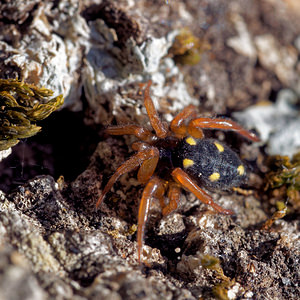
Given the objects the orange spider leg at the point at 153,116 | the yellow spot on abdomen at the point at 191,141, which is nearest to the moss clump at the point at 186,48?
the orange spider leg at the point at 153,116

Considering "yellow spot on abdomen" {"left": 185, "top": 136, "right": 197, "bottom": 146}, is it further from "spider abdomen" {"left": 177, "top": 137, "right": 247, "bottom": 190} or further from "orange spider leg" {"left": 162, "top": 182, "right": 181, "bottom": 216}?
"orange spider leg" {"left": 162, "top": 182, "right": 181, "bottom": 216}

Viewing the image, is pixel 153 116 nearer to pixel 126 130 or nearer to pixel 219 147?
pixel 126 130

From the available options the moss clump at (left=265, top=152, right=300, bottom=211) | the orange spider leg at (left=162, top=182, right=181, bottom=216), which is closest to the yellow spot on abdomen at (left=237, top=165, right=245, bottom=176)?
the moss clump at (left=265, top=152, right=300, bottom=211)

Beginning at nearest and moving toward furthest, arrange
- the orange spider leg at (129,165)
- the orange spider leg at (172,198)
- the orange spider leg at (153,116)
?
the orange spider leg at (129,165) → the orange spider leg at (172,198) → the orange spider leg at (153,116)

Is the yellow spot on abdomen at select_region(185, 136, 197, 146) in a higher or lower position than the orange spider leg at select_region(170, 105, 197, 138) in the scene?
lower

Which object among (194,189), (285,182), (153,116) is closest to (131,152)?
(153,116)

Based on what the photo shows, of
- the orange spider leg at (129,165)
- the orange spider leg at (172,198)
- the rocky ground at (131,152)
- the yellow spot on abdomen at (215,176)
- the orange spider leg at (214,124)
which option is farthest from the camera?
the orange spider leg at (214,124)

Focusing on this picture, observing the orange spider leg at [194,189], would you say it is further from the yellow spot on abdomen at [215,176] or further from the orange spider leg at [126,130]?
the orange spider leg at [126,130]

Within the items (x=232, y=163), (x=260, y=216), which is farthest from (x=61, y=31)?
(x=260, y=216)
